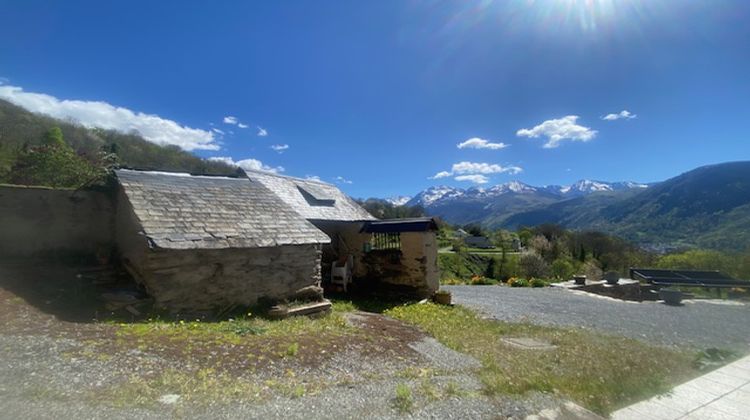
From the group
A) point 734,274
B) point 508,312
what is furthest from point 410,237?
point 734,274

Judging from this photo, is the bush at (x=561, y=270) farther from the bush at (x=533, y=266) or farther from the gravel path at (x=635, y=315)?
the gravel path at (x=635, y=315)

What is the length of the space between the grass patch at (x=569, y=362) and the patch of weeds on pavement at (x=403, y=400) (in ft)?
3.95

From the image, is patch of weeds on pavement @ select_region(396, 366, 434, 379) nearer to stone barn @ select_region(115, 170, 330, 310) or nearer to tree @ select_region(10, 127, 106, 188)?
stone barn @ select_region(115, 170, 330, 310)

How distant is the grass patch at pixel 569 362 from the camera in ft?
16.8

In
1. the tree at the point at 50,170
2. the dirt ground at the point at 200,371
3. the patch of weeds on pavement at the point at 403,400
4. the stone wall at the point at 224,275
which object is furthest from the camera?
the tree at the point at 50,170

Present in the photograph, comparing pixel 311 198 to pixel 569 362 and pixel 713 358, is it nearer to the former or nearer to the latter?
pixel 569 362

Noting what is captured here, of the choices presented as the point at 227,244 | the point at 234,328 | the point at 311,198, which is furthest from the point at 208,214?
the point at 311,198

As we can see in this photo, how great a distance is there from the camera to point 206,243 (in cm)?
776

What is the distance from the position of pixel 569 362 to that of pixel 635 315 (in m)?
7.76

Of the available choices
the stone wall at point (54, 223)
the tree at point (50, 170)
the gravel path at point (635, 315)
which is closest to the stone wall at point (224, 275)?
the stone wall at point (54, 223)

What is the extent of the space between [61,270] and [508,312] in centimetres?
1297

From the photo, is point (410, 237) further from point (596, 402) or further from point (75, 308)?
point (75, 308)

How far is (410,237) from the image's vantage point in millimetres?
12664

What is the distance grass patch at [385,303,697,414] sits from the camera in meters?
5.11
